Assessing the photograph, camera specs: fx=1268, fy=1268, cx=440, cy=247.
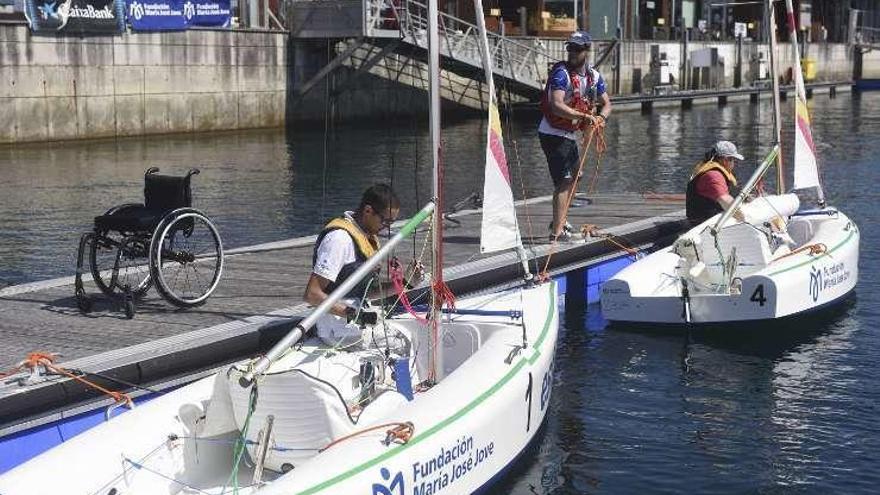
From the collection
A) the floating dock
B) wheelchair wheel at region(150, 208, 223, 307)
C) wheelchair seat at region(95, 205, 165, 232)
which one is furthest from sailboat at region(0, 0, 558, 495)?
wheelchair seat at region(95, 205, 165, 232)

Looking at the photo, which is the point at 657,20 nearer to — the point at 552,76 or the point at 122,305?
the point at 552,76

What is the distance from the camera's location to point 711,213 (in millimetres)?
13031

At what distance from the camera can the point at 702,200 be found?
515 inches

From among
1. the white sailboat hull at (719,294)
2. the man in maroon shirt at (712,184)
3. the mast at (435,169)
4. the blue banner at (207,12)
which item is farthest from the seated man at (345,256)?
the blue banner at (207,12)

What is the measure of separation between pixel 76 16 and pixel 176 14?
320 centimetres

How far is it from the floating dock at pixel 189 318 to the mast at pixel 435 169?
1645 mm

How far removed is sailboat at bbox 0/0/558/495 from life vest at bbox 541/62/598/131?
4.63 m

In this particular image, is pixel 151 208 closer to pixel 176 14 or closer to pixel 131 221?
pixel 131 221

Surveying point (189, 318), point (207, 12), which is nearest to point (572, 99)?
point (189, 318)

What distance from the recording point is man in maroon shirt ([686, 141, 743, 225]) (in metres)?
12.9

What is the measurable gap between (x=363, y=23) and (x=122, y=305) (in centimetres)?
2586

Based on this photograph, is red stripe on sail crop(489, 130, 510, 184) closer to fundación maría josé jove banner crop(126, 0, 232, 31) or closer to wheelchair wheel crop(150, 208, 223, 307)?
wheelchair wheel crop(150, 208, 223, 307)

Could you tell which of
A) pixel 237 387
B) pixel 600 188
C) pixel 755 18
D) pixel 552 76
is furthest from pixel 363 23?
pixel 755 18

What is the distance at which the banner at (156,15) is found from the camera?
31.7 m
